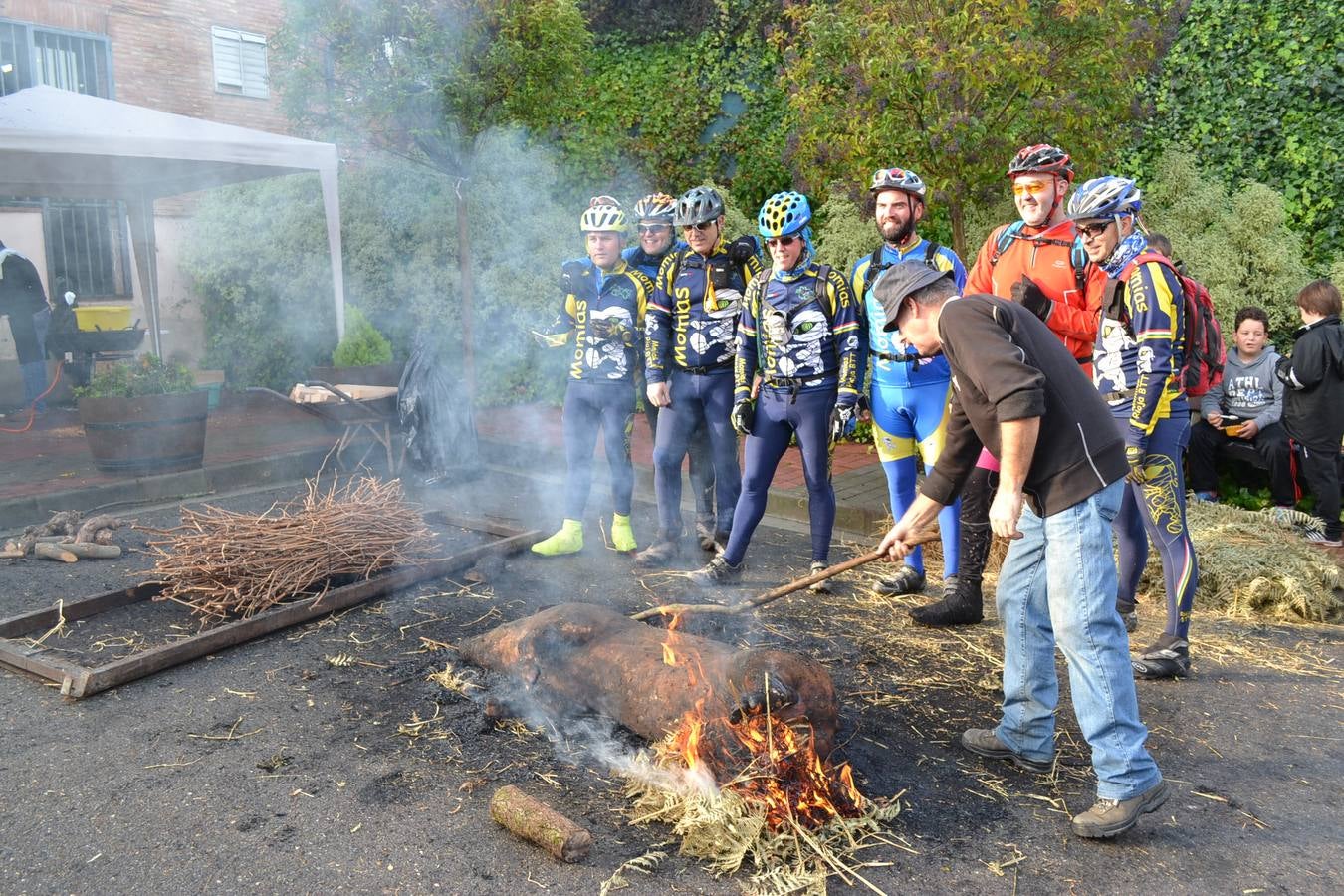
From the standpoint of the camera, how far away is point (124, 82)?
17.0 m

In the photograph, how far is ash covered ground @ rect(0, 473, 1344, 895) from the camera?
119 inches

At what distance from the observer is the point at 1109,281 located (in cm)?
454

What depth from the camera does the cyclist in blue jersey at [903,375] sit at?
17.6 ft

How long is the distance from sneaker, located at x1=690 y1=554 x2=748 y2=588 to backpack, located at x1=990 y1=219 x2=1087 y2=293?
7.54 ft

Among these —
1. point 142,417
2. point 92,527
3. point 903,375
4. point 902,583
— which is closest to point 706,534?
point 902,583

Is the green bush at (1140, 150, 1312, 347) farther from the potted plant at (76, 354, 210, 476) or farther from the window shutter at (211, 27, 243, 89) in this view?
the window shutter at (211, 27, 243, 89)

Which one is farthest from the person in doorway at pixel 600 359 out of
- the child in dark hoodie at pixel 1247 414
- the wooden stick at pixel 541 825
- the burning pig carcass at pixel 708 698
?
the child in dark hoodie at pixel 1247 414

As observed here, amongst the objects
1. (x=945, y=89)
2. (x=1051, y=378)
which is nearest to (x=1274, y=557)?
(x=1051, y=378)

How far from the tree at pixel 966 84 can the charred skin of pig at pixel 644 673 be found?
5014 mm

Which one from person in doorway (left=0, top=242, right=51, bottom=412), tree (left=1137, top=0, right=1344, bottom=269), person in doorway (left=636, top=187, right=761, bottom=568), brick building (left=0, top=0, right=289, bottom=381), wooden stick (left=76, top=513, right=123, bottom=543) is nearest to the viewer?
person in doorway (left=636, top=187, right=761, bottom=568)

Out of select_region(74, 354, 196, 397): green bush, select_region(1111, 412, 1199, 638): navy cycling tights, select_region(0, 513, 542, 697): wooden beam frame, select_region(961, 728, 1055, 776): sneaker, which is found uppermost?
select_region(74, 354, 196, 397): green bush

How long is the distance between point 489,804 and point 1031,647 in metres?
2.05

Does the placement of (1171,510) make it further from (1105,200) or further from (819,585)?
(819,585)

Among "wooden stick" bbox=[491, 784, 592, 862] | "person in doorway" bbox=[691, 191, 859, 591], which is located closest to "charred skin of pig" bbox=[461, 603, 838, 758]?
"wooden stick" bbox=[491, 784, 592, 862]
